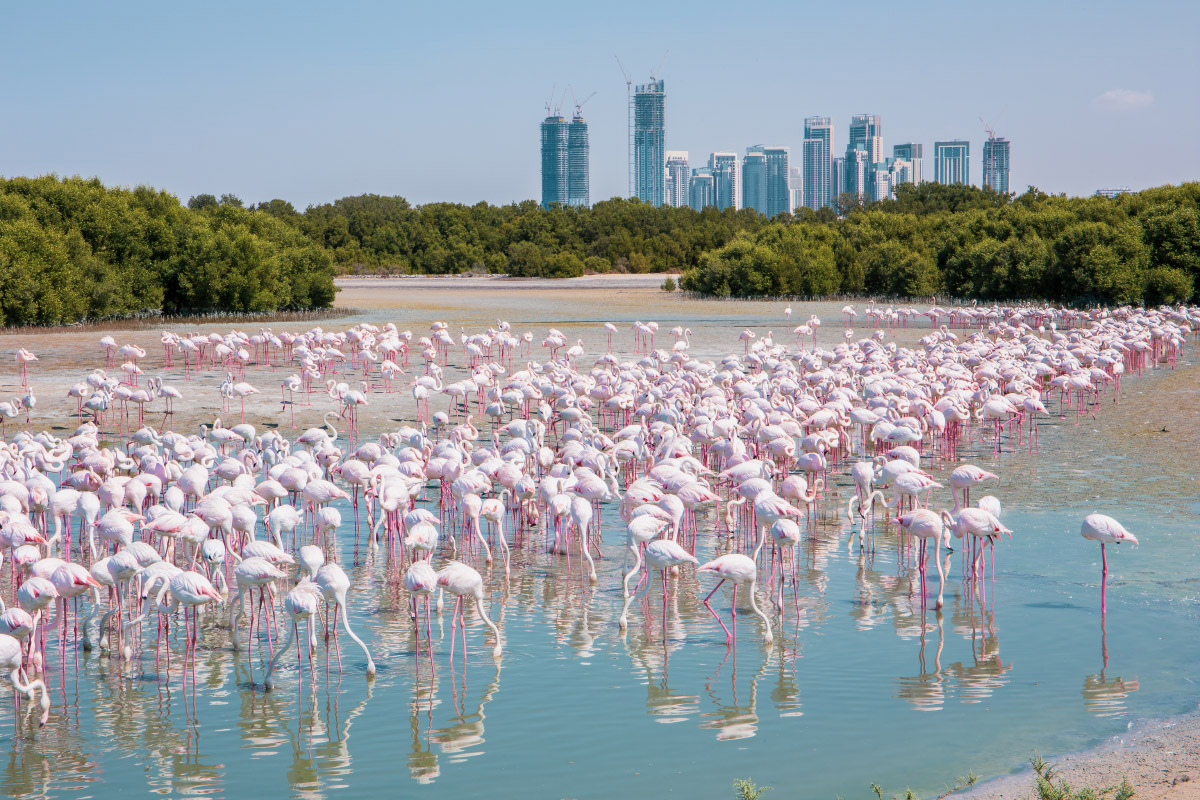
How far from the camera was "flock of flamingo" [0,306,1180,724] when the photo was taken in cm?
858

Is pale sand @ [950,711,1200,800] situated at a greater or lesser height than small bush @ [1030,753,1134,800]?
lesser

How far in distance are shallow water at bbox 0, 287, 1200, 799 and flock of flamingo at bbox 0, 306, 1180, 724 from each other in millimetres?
222

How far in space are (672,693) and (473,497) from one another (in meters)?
3.48

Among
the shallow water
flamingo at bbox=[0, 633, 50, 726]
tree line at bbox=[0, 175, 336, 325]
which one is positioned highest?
tree line at bbox=[0, 175, 336, 325]

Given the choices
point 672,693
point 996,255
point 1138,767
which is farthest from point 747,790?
point 996,255

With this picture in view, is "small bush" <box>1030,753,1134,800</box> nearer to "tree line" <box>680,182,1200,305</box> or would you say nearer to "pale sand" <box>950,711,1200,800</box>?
"pale sand" <box>950,711,1200,800</box>

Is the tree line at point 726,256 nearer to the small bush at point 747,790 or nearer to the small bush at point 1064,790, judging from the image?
the small bush at point 747,790

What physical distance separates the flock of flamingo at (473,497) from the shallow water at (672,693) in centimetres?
22

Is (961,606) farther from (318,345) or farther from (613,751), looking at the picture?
(318,345)

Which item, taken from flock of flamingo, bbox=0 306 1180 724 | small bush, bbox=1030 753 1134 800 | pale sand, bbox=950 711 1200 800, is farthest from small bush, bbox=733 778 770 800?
flock of flamingo, bbox=0 306 1180 724

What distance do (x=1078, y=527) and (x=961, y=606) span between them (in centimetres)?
309

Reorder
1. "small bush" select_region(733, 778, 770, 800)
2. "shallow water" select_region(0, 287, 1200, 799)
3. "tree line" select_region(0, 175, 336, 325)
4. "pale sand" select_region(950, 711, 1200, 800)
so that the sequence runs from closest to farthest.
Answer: "small bush" select_region(733, 778, 770, 800)
"pale sand" select_region(950, 711, 1200, 800)
"shallow water" select_region(0, 287, 1200, 799)
"tree line" select_region(0, 175, 336, 325)

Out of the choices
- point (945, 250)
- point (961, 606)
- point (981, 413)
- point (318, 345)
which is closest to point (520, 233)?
point (945, 250)

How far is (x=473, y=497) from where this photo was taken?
10820mm
